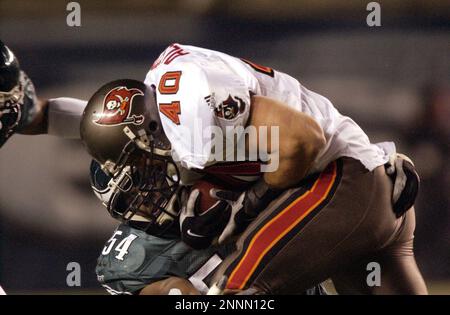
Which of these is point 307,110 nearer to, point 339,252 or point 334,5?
point 339,252

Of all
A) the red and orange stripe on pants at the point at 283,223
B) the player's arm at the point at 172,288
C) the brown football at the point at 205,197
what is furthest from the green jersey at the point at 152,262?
the red and orange stripe on pants at the point at 283,223

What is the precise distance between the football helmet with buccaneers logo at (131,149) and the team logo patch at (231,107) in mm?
232

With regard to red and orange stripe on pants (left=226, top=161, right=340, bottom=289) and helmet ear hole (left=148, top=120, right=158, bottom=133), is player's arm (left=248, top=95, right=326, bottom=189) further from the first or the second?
helmet ear hole (left=148, top=120, right=158, bottom=133)

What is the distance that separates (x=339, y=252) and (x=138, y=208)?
0.56 meters

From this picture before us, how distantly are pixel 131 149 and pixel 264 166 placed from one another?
1.14ft

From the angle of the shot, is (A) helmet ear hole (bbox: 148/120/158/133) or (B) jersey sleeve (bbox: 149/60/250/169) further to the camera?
(A) helmet ear hole (bbox: 148/120/158/133)

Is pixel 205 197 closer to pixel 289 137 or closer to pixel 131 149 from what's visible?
pixel 131 149

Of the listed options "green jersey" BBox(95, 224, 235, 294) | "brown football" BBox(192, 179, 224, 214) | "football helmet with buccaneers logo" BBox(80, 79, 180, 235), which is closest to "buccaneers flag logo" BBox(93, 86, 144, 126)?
"football helmet with buccaneers logo" BBox(80, 79, 180, 235)

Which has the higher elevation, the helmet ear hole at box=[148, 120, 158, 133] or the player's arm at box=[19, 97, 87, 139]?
the helmet ear hole at box=[148, 120, 158, 133]

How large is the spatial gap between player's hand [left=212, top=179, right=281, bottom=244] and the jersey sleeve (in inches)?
5.9

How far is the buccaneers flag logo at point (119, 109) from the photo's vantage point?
6.29 feet

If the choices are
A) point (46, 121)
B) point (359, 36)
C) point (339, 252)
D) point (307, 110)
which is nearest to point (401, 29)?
point (359, 36)

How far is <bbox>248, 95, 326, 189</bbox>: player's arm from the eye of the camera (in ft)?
5.63
